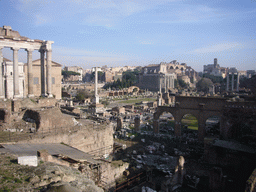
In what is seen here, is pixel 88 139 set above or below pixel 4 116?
below

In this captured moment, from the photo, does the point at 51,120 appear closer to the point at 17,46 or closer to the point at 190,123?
the point at 17,46

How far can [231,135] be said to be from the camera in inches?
672

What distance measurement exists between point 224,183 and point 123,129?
14027 mm

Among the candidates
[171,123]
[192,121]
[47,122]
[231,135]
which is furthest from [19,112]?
[192,121]

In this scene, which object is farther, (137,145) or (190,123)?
(190,123)

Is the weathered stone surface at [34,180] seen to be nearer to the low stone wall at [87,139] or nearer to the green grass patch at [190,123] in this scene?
the low stone wall at [87,139]

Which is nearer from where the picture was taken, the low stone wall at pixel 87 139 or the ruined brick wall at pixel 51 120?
the low stone wall at pixel 87 139

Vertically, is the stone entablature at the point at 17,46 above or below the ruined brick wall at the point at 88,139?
above

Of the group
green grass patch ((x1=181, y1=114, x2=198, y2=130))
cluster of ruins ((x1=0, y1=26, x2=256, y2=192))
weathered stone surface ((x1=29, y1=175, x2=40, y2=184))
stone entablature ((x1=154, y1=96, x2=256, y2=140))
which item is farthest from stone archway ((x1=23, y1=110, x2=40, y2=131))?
green grass patch ((x1=181, y1=114, x2=198, y2=130))

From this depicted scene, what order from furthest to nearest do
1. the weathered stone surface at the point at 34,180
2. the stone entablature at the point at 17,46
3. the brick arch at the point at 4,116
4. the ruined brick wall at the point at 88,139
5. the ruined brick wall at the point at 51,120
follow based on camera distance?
the stone entablature at the point at 17,46
the ruined brick wall at the point at 51,120
the brick arch at the point at 4,116
the ruined brick wall at the point at 88,139
the weathered stone surface at the point at 34,180

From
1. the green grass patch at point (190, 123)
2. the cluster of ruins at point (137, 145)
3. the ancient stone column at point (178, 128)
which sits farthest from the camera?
the green grass patch at point (190, 123)

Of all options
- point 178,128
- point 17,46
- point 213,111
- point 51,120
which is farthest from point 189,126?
point 17,46

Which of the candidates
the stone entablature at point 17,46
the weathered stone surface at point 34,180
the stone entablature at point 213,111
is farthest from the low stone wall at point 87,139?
the stone entablature at point 213,111

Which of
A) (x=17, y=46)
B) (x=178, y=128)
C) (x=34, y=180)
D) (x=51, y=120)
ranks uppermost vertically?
(x=17, y=46)
